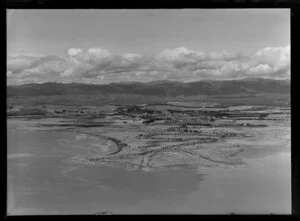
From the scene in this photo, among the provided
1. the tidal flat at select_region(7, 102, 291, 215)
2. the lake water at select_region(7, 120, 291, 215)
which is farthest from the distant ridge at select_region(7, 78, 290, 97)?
the lake water at select_region(7, 120, 291, 215)

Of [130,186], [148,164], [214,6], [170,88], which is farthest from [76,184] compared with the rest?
[214,6]

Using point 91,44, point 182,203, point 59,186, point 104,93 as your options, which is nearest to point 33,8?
point 91,44

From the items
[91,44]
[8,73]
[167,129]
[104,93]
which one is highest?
[91,44]

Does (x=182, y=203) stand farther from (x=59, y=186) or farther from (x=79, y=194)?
(x=59, y=186)

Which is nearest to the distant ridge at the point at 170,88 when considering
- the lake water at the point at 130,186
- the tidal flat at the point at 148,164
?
the tidal flat at the point at 148,164

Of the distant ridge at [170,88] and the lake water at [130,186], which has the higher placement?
the distant ridge at [170,88]

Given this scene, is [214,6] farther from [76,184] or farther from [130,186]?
[76,184]

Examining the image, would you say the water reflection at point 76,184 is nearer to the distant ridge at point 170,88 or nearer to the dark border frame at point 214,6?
the dark border frame at point 214,6
